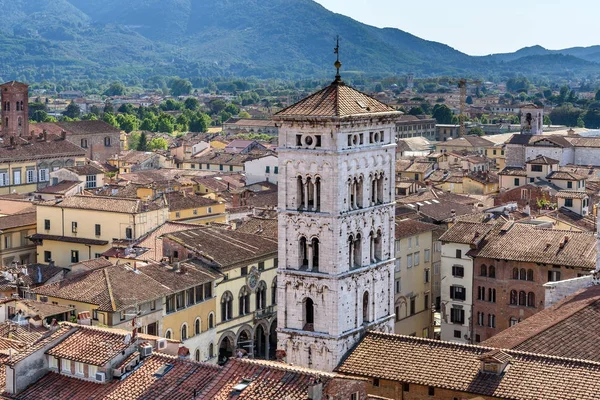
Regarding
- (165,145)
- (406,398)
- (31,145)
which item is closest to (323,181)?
(406,398)

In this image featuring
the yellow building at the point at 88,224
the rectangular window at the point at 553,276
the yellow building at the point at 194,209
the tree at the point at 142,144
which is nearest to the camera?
the rectangular window at the point at 553,276

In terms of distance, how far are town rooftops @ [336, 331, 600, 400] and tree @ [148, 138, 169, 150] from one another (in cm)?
12948

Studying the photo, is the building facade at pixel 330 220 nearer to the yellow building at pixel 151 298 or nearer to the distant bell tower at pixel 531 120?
the yellow building at pixel 151 298

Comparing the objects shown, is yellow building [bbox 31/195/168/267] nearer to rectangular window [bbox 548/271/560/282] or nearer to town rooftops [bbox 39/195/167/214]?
town rooftops [bbox 39/195/167/214]

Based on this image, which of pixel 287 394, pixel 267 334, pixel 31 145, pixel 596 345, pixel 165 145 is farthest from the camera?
pixel 165 145

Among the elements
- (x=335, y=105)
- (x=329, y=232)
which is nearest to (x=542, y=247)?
(x=329, y=232)

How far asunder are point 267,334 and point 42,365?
86.5ft

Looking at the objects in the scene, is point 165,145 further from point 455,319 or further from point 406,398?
point 406,398

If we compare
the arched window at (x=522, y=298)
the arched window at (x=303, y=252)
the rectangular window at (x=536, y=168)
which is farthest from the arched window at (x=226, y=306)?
the rectangular window at (x=536, y=168)

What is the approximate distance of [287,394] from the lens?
31781 mm

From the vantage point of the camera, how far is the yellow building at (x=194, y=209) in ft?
247

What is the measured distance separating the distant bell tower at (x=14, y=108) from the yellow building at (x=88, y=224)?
248 ft

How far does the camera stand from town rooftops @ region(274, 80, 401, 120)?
132ft

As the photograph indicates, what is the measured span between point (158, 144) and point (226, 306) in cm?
11175
